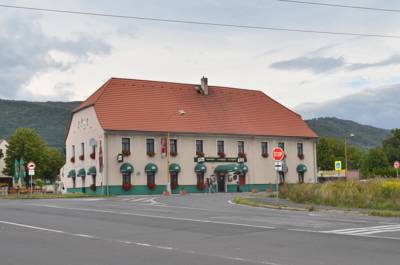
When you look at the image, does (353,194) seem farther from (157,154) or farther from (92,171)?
(92,171)

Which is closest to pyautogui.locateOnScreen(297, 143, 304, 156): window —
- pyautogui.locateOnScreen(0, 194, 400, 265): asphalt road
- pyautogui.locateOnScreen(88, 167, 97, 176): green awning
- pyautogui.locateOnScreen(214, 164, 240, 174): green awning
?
pyautogui.locateOnScreen(214, 164, 240, 174): green awning

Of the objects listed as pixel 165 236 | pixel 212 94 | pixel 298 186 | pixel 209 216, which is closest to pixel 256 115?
pixel 212 94

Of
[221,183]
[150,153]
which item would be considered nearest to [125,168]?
[150,153]

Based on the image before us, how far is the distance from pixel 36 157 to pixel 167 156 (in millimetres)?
37993

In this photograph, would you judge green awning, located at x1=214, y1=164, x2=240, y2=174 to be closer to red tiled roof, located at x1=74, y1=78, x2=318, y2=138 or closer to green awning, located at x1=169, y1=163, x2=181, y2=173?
red tiled roof, located at x1=74, y1=78, x2=318, y2=138

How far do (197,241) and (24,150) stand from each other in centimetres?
8344

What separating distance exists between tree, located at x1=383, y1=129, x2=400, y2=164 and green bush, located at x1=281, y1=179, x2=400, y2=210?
286 ft

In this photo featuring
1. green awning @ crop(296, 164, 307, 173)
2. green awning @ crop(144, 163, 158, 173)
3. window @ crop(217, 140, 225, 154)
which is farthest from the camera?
green awning @ crop(296, 164, 307, 173)

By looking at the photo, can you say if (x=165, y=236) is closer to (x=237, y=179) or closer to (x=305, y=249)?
(x=305, y=249)

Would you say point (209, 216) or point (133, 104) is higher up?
point (133, 104)

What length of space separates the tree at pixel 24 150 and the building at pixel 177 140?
23092 mm

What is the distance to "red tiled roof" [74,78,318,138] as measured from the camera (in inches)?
2454

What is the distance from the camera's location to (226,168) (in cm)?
6538

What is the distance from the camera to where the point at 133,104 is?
2516 inches
